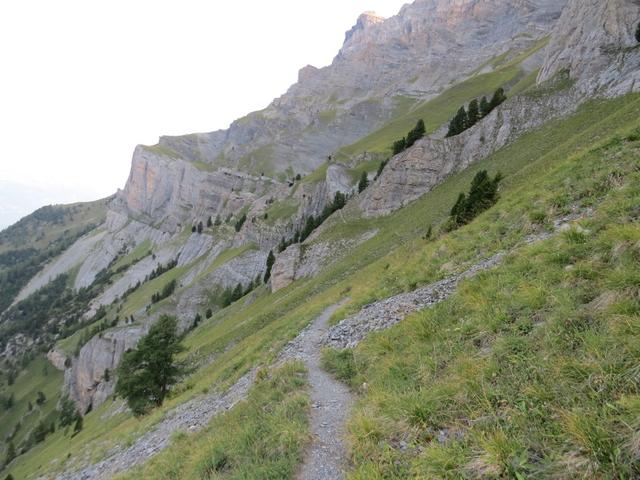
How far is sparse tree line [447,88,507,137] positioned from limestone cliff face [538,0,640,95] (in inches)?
270

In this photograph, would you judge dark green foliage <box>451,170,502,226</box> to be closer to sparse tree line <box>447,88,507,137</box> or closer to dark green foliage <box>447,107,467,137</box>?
→ sparse tree line <box>447,88,507,137</box>

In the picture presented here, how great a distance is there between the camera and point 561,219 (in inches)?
510

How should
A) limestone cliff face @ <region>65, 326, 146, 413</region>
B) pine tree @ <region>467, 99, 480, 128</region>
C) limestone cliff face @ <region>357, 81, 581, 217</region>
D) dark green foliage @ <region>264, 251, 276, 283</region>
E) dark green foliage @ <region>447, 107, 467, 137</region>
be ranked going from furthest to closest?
1. limestone cliff face @ <region>65, 326, 146, 413</region>
2. dark green foliage @ <region>264, 251, 276, 283</region>
3. dark green foliage @ <region>447, 107, 467, 137</region>
4. pine tree @ <region>467, 99, 480, 128</region>
5. limestone cliff face @ <region>357, 81, 581, 217</region>

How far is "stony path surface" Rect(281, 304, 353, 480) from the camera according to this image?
22.3 ft

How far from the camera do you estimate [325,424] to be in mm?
8430

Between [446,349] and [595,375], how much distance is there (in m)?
3.78

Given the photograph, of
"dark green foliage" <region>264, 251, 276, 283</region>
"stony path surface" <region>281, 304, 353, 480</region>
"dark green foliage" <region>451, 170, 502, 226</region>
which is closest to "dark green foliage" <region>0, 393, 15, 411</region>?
"dark green foliage" <region>264, 251, 276, 283</region>

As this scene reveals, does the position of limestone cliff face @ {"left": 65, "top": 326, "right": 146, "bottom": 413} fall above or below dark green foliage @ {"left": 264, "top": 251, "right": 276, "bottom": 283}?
below

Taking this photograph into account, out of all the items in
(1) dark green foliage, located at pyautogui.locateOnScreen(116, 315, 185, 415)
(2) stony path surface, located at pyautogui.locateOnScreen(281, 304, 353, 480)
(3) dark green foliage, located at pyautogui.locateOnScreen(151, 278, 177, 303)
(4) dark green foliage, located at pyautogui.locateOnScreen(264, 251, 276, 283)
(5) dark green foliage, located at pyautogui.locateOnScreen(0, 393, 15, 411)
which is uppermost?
(2) stony path surface, located at pyautogui.locateOnScreen(281, 304, 353, 480)

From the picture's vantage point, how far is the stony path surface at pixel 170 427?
14453 mm

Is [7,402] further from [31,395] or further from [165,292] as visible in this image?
[165,292]

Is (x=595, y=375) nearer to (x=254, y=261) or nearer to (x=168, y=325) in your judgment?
(x=168, y=325)

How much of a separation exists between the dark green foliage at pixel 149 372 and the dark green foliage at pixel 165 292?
84.8 meters

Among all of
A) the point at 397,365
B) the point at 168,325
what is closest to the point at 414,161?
the point at 168,325
